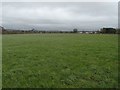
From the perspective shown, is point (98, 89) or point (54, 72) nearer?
point (98, 89)

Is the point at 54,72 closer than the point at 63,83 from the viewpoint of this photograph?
No

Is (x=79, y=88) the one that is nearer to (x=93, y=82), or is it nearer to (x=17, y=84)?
(x=93, y=82)

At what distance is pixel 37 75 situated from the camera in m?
7.81

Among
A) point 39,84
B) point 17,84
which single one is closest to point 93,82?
point 39,84

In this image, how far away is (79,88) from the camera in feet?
20.6

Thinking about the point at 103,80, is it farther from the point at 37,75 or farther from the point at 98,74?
the point at 37,75

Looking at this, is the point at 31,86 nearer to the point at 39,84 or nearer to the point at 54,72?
the point at 39,84

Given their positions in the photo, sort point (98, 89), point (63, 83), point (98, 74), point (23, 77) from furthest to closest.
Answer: point (98, 74), point (23, 77), point (63, 83), point (98, 89)

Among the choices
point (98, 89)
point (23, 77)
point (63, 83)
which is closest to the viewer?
point (98, 89)

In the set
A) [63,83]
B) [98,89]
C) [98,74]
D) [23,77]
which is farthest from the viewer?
[98,74]

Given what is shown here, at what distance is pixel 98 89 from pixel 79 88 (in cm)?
54

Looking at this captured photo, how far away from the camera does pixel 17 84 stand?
6.55m

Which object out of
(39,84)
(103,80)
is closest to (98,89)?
(103,80)

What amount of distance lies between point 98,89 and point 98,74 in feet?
6.26
